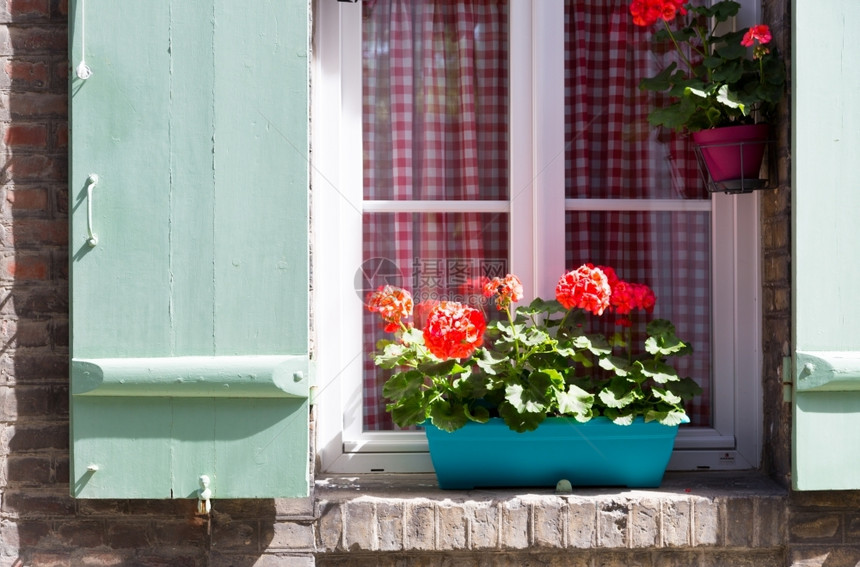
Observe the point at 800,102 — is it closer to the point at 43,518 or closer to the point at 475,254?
the point at 475,254

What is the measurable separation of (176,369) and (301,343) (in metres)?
0.29

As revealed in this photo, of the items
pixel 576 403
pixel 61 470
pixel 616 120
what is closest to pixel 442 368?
pixel 576 403

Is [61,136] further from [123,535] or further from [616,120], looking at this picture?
[616,120]

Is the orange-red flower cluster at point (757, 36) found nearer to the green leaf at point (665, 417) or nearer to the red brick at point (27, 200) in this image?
the green leaf at point (665, 417)

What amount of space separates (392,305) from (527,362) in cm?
39

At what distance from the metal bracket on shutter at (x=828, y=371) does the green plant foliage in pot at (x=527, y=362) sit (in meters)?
0.28

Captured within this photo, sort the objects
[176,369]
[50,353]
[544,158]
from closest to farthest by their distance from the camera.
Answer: [176,369], [50,353], [544,158]

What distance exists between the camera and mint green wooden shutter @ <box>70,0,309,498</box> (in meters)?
2.12

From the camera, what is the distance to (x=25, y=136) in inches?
89.4

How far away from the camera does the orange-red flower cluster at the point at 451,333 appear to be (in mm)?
2137

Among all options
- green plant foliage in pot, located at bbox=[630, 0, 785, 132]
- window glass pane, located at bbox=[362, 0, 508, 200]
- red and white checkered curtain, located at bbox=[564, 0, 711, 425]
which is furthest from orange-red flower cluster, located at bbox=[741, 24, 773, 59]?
window glass pane, located at bbox=[362, 0, 508, 200]

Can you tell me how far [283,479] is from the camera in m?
2.13

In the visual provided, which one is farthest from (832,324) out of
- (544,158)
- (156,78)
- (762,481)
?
(156,78)

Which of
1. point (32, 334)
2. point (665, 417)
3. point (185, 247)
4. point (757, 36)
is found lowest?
point (665, 417)
